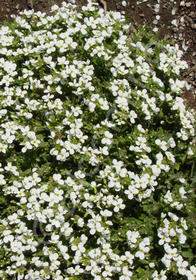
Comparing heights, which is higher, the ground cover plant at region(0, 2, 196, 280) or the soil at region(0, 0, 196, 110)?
the soil at region(0, 0, 196, 110)

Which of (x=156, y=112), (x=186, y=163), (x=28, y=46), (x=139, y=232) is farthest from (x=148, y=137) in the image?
(x=28, y=46)

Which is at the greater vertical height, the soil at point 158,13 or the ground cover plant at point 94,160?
the soil at point 158,13

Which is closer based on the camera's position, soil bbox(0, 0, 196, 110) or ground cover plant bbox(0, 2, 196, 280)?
ground cover plant bbox(0, 2, 196, 280)

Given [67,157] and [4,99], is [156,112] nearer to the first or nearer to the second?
[67,157]

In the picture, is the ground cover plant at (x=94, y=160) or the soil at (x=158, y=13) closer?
the ground cover plant at (x=94, y=160)
